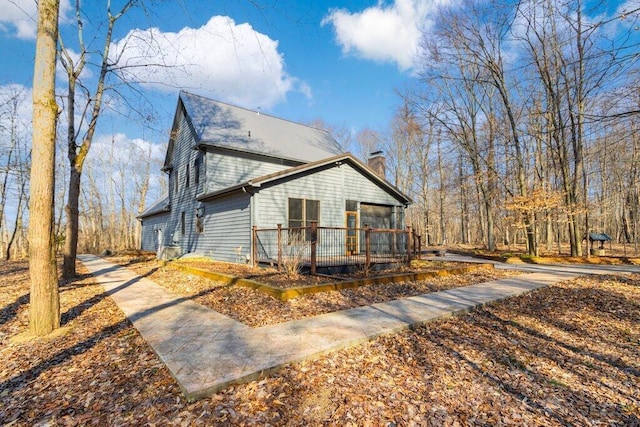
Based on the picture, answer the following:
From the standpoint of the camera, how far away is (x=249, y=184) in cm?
1005

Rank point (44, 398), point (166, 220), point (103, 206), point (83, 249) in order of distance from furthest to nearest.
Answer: point (103, 206) → point (83, 249) → point (166, 220) → point (44, 398)

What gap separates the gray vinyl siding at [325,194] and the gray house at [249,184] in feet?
0.12

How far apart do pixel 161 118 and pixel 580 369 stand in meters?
11.3

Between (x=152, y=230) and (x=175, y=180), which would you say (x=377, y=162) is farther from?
(x=152, y=230)

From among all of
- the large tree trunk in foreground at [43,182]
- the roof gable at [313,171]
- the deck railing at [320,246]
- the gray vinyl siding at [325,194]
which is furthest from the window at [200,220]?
the large tree trunk in foreground at [43,182]

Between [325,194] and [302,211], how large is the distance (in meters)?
1.31

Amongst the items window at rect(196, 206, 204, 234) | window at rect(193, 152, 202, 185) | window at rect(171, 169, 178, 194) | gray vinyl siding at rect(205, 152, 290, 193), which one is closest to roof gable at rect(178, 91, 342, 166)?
gray vinyl siding at rect(205, 152, 290, 193)

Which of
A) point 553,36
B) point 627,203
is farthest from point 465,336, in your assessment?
point 627,203

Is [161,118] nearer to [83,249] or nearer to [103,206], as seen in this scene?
[83,249]

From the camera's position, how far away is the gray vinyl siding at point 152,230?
19.4 meters

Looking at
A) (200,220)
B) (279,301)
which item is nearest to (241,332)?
(279,301)

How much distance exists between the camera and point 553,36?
1444 cm

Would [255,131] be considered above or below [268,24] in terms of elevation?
above

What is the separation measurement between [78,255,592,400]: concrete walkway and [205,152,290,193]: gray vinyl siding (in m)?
6.45
